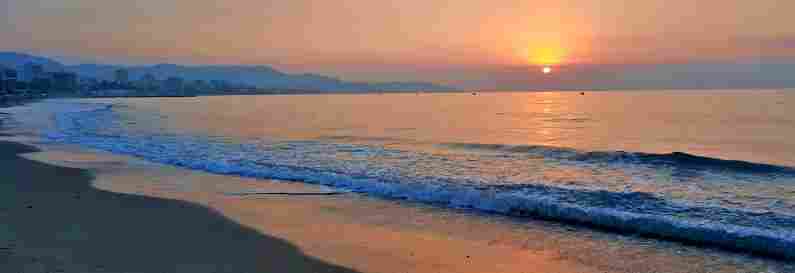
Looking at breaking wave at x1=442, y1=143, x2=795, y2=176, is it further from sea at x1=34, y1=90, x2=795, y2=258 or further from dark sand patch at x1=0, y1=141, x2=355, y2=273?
dark sand patch at x1=0, y1=141, x2=355, y2=273

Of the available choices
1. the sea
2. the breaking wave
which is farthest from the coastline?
the breaking wave

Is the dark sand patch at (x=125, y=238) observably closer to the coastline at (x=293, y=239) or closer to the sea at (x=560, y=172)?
the coastline at (x=293, y=239)

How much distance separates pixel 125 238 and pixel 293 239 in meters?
2.73

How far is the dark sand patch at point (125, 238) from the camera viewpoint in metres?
7.15

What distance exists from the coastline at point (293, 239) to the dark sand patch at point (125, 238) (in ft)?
0.06

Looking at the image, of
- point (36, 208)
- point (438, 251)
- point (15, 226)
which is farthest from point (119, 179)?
point (438, 251)

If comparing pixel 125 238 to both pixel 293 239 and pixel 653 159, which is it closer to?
pixel 293 239

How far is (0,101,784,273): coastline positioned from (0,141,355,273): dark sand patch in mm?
19

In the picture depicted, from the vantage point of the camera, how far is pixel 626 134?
32.8 metres

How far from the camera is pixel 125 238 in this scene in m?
8.52

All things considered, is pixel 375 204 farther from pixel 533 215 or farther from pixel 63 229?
pixel 63 229

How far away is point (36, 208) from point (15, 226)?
1810mm

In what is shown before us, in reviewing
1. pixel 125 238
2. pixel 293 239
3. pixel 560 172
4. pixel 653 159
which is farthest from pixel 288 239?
pixel 653 159

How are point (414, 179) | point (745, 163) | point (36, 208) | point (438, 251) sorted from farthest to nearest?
point (745, 163)
point (414, 179)
point (36, 208)
point (438, 251)
